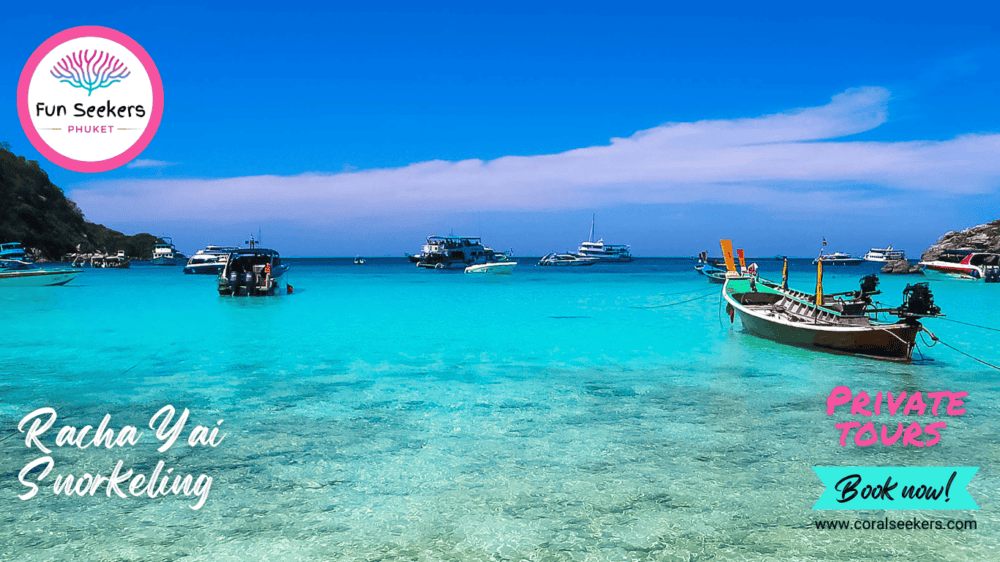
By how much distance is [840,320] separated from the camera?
1809cm

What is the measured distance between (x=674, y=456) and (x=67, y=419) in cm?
1005

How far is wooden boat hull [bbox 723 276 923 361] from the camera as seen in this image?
15633 mm

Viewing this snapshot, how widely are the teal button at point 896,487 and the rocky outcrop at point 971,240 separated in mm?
114737

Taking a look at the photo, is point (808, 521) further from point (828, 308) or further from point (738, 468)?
point (828, 308)

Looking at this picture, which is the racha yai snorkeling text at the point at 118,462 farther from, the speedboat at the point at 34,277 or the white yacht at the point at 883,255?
the white yacht at the point at 883,255

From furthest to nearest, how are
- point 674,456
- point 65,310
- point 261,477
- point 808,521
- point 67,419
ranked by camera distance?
1. point 65,310
2. point 67,419
3. point 674,456
4. point 261,477
5. point 808,521

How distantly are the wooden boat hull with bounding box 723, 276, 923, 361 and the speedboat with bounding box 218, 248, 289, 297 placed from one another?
1313 inches

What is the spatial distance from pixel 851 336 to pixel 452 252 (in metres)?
89.3

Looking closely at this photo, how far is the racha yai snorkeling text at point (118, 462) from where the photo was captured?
692 cm

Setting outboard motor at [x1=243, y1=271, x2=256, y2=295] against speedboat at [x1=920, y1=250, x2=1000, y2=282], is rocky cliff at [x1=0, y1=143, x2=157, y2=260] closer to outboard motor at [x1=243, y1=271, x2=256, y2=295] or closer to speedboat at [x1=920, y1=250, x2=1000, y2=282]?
outboard motor at [x1=243, y1=271, x2=256, y2=295]

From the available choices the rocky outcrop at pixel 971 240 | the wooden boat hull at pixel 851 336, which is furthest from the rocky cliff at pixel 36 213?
the rocky outcrop at pixel 971 240

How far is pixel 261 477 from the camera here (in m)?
7.42

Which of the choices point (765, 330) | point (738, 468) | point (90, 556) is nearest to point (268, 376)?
point (90, 556)

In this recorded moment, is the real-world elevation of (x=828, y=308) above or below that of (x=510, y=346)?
above
